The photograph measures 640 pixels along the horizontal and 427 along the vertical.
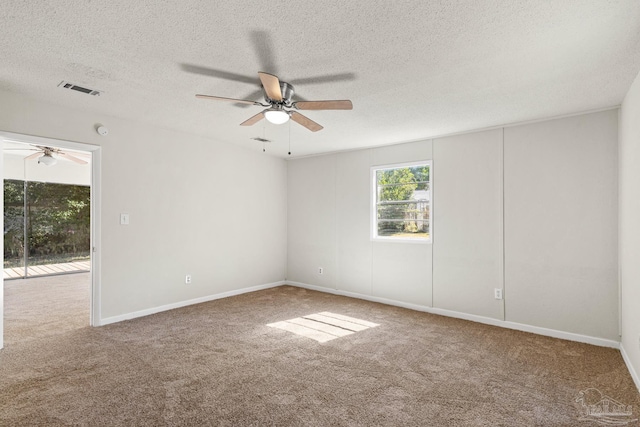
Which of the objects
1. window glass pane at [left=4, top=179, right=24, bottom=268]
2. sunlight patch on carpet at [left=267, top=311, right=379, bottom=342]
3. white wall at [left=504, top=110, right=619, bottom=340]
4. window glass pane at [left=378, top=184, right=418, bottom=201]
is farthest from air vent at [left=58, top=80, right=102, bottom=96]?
window glass pane at [left=4, top=179, right=24, bottom=268]

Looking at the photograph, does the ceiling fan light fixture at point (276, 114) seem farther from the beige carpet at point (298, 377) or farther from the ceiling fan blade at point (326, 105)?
the beige carpet at point (298, 377)

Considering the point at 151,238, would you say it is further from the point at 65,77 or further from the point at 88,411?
the point at 88,411

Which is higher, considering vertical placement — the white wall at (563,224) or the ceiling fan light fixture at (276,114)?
the ceiling fan light fixture at (276,114)

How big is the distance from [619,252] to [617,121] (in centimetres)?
132

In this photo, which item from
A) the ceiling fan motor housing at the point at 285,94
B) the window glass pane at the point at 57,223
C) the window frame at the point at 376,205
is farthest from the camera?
the window glass pane at the point at 57,223

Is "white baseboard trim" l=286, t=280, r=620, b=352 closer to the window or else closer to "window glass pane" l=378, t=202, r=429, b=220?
the window

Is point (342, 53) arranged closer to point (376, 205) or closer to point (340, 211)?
point (376, 205)

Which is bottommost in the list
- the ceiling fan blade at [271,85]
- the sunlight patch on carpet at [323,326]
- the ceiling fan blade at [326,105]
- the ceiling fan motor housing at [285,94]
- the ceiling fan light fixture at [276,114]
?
the sunlight patch on carpet at [323,326]

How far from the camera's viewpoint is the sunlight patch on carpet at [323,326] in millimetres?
3709

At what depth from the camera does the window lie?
189 inches

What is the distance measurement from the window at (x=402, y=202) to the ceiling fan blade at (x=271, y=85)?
281 cm

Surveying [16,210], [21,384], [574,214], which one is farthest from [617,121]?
[16,210]

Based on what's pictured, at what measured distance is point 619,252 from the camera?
131 inches

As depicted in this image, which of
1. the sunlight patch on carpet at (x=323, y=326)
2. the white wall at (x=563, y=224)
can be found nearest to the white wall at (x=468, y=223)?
the white wall at (x=563, y=224)
